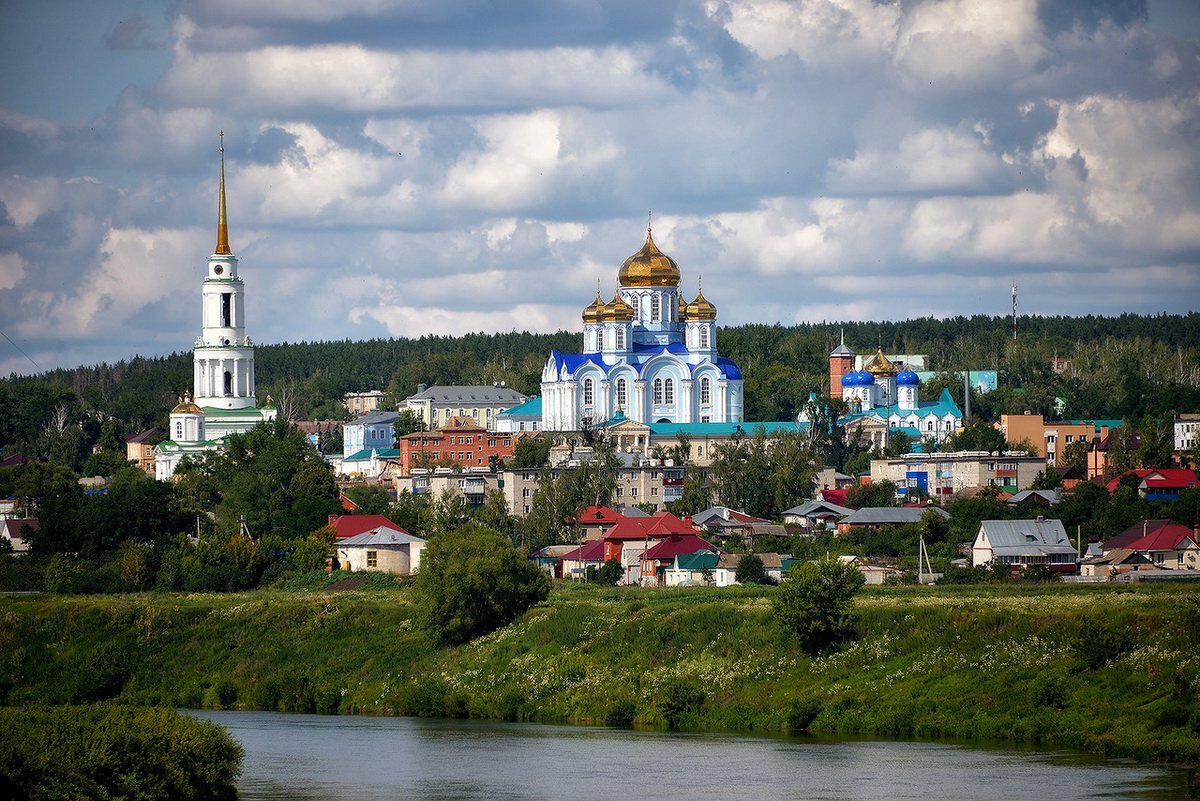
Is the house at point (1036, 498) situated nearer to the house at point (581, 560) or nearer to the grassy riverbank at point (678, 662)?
the house at point (581, 560)

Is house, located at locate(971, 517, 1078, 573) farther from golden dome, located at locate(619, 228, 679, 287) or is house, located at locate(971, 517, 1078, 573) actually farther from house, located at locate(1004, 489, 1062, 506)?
golden dome, located at locate(619, 228, 679, 287)

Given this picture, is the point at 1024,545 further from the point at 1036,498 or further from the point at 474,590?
the point at 474,590

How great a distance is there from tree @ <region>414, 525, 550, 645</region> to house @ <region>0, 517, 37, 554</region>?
24.7 metres

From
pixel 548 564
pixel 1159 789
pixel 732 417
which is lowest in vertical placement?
pixel 1159 789

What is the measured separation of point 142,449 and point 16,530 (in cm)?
4094

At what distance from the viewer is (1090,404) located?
11219 cm

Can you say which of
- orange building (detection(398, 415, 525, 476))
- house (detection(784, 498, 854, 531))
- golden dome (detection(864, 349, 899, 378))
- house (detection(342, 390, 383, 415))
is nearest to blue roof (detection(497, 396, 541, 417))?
orange building (detection(398, 415, 525, 476))

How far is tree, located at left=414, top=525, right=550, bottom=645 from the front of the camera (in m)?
49.8

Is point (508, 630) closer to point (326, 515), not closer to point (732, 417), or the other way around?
point (326, 515)

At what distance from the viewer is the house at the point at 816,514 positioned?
243ft

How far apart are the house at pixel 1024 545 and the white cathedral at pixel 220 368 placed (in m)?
45.4

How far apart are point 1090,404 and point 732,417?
2223 centimetres

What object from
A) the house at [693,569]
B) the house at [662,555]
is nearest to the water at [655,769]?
the house at [693,569]

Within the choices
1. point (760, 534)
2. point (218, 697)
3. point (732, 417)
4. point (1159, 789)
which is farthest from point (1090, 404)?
point (1159, 789)
